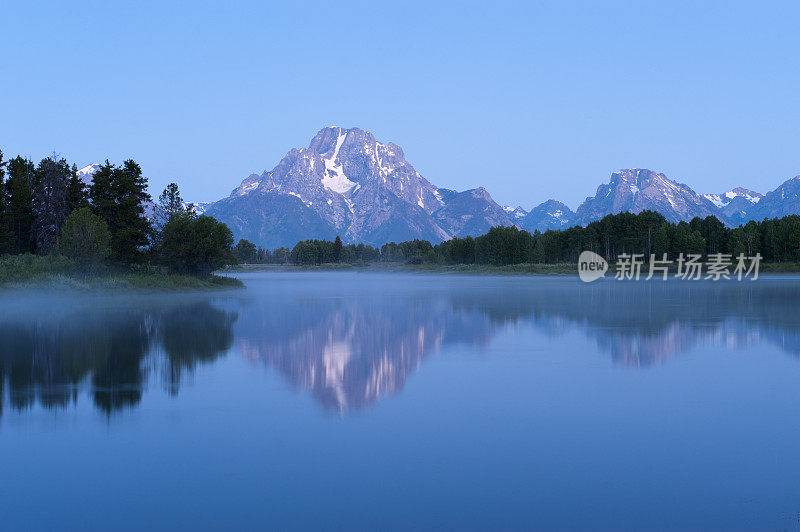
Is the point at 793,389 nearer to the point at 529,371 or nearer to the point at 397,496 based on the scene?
the point at 529,371

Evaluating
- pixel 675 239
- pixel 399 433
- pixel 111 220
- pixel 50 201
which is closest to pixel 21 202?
pixel 50 201

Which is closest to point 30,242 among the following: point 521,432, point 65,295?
point 65,295

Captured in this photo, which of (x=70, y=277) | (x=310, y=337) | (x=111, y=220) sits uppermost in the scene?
(x=111, y=220)

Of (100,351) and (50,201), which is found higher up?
(50,201)

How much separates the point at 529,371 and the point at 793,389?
273 inches

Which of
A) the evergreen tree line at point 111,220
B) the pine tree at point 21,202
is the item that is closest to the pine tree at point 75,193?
the evergreen tree line at point 111,220

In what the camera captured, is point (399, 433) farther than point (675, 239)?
No

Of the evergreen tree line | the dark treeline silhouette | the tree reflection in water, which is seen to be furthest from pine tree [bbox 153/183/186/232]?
the dark treeline silhouette

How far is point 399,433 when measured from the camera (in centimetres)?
1248

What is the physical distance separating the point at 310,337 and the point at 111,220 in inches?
2002

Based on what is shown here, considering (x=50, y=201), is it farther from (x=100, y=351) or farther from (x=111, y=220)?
(x=100, y=351)

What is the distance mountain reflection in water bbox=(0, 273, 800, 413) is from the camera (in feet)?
57.7

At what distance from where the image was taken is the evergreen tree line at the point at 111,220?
71.3 metres

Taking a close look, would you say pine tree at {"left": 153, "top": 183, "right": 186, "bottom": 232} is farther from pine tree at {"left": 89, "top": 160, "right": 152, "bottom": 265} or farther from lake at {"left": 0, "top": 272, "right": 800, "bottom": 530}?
lake at {"left": 0, "top": 272, "right": 800, "bottom": 530}
